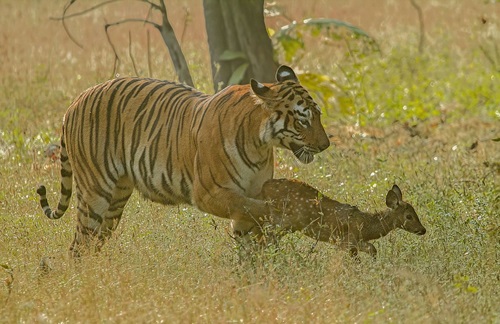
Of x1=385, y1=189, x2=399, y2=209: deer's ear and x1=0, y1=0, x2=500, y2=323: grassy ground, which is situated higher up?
x1=385, y1=189, x2=399, y2=209: deer's ear

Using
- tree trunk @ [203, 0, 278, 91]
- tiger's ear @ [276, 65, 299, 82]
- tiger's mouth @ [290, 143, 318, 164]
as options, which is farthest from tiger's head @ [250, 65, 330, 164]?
tree trunk @ [203, 0, 278, 91]

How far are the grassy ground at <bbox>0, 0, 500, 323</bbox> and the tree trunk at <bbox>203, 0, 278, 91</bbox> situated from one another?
933 millimetres

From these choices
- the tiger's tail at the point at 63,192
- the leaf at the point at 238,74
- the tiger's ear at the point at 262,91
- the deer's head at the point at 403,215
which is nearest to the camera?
the tiger's ear at the point at 262,91

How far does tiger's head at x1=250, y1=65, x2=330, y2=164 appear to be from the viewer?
296 inches

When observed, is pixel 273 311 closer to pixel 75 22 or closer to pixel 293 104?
pixel 293 104

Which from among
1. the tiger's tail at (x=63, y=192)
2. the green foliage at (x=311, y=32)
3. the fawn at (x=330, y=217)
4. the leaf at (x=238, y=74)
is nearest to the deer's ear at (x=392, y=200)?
the fawn at (x=330, y=217)

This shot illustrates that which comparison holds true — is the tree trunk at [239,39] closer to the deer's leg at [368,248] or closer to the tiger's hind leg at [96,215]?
the tiger's hind leg at [96,215]

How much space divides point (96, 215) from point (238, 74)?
4.67m

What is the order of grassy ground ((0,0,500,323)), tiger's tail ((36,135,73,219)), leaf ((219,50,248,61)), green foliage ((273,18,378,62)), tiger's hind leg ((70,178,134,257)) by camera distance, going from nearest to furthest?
grassy ground ((0,0,500,323))
tiger's hind leg ((70,178,134,257))
tiger's tail ((36,135,73,219))
green foliage ((273,18,378,62))
leaf ((219,50,248,61))

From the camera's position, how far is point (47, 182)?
10.7m

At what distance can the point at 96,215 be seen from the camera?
8.40m

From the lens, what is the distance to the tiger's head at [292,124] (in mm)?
7523

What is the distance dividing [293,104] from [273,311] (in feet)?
5.69

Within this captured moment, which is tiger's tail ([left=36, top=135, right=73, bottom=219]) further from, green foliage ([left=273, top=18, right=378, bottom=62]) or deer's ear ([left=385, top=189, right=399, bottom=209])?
green foliage ([left=273, top=18, right=378, bottom=62])
